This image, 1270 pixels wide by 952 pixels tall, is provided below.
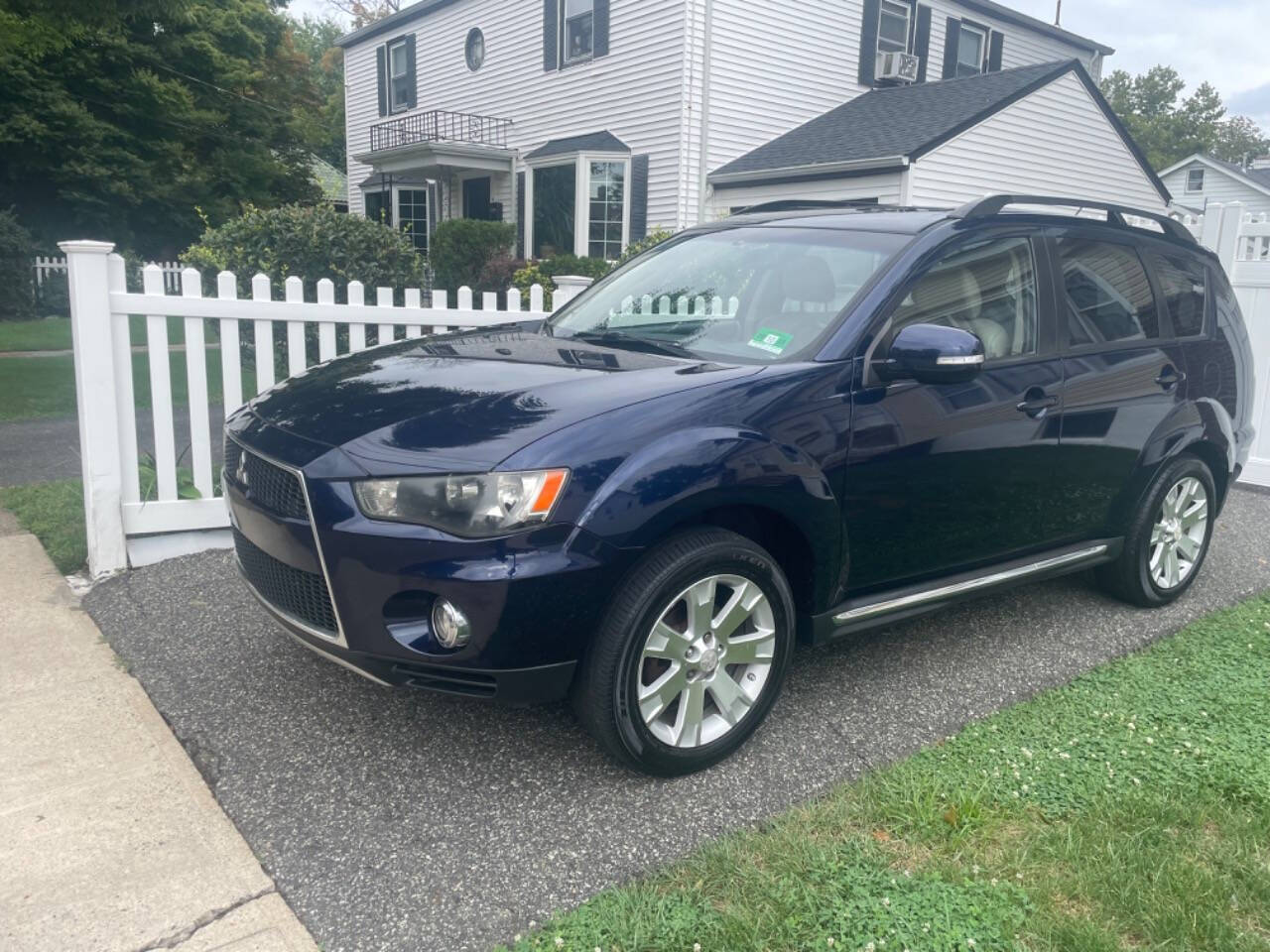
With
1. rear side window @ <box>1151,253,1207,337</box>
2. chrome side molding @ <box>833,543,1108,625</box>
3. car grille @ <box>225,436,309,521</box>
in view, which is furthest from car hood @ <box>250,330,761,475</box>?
rear side window @ <box>1151,253,1207,337</box>

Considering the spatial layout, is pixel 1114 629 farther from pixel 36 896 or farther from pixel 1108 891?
pixel 36 896

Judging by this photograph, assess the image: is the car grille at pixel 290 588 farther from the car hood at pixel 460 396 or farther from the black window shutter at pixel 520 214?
the black window shutter at pixel 520 214

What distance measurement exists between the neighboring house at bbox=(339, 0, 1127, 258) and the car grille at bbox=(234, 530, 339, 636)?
13.3m

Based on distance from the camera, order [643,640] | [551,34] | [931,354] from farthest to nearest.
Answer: [551,34]
[931,354]
[643,640]

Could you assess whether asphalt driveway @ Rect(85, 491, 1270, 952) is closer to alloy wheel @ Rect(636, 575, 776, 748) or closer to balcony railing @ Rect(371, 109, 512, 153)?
alloy wheel @ Rect(636, 575, 776, 748)

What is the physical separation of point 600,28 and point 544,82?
203 centimetres

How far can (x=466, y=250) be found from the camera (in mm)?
18203

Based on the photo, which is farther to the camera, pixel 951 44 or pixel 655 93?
pixel 951 44

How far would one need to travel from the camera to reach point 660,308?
4.05 metres

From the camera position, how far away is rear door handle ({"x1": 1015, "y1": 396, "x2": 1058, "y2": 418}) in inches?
Answer: 153

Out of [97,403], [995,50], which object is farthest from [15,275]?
[995,50]

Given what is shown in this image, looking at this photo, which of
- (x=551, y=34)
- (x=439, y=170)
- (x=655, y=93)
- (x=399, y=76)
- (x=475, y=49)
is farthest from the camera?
(x=399, y=76)

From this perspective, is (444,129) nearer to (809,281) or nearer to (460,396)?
(809,281)

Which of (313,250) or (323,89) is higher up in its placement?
(323,89)
